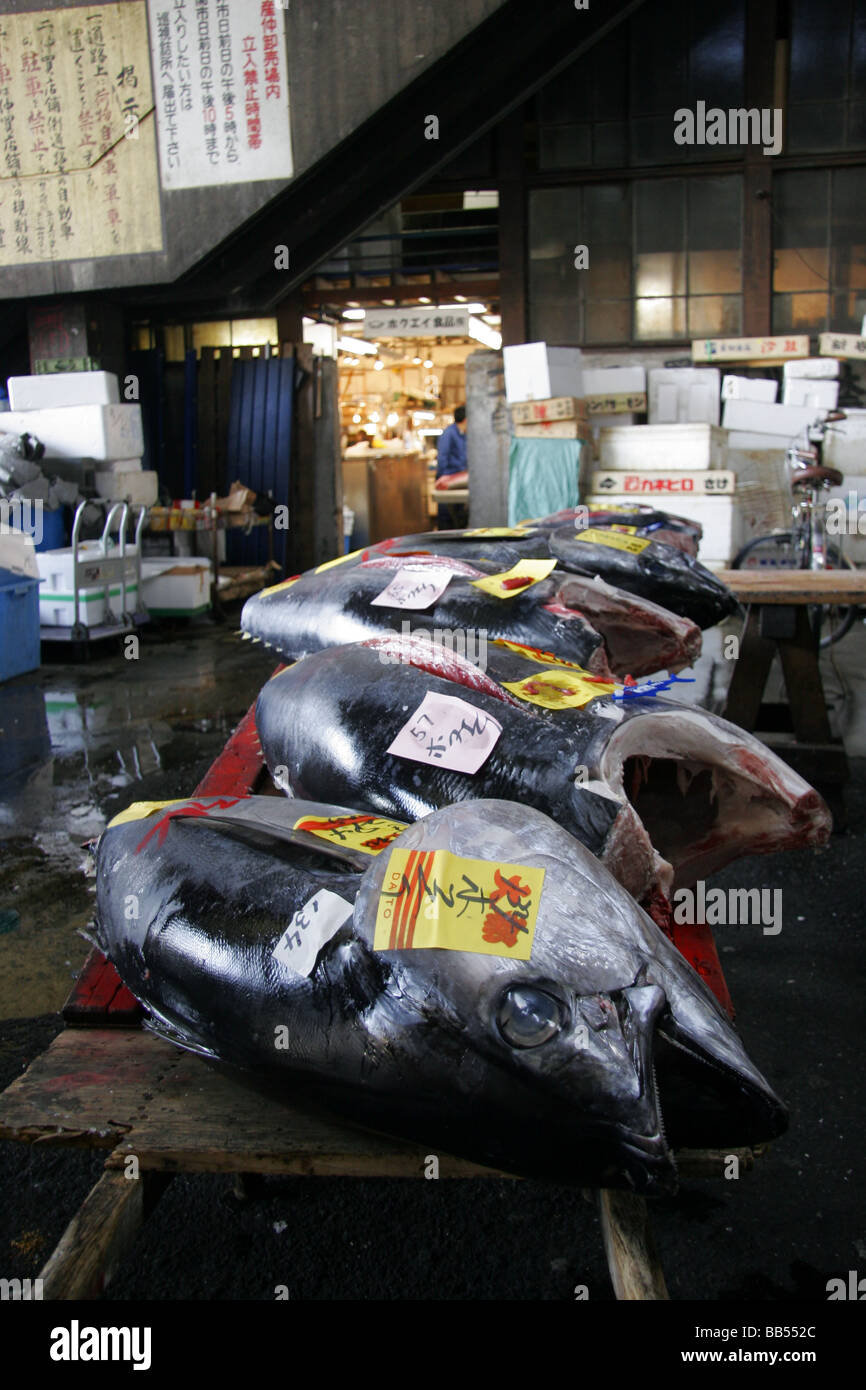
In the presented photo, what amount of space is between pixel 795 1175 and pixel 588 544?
5.85 feet

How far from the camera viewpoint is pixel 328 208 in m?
10.4

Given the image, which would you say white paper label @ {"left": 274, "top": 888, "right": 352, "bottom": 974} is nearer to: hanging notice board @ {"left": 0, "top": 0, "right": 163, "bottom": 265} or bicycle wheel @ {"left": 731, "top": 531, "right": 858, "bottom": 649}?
bicycle wheel @ {"left": 731, "top": 531, "right": 858, "bottom": 649}

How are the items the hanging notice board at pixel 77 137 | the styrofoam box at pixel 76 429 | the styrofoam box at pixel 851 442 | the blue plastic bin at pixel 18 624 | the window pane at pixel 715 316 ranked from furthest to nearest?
the window pane at pixel 715 316
the styrofoam box at pixel 851 442
the hanging notice board at pixel 77 137
the styrofoam box at pixel 76 429
the blue plastic bin at pixel 18 624

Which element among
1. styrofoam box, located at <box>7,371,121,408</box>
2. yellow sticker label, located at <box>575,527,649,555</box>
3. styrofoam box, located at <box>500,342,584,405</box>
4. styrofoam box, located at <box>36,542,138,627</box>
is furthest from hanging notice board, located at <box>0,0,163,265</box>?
yellow sticker label, located at <box>575,527,649,555</box>

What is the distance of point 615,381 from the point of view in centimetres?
1108

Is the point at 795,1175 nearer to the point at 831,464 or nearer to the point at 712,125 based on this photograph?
the point at 831,464

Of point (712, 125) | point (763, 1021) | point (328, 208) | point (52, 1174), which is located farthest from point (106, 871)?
point (712, 125)

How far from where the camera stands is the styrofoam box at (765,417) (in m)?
10.9

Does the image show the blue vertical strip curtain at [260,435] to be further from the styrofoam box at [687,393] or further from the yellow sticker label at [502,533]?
the yellow sticker label at [502,533]

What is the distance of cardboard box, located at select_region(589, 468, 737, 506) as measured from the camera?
9.64 m

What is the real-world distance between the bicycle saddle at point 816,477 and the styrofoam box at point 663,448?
1.82 metres

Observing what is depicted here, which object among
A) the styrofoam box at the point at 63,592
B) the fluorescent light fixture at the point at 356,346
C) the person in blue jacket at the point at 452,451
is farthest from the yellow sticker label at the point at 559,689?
the fluorescent light fixture at the point at 356,346

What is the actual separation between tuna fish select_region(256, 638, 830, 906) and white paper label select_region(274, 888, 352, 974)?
442 millimetres

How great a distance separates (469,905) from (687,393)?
1079 centimetres
